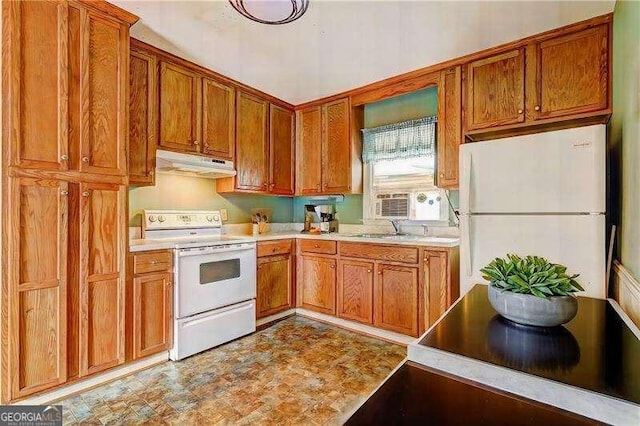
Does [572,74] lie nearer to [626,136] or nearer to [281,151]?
[626,136]

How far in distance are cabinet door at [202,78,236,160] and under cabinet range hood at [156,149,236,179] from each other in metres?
0.12

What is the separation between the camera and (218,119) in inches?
118

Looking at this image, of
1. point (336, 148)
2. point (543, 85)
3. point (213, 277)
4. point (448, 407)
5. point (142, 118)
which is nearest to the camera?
point (448, 407)

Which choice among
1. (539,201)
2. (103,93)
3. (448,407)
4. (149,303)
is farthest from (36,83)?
(539,201)

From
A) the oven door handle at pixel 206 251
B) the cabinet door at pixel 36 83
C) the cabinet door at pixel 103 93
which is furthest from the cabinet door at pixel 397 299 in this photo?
the cabinet door at pixel 36 83

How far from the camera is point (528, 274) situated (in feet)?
3.01

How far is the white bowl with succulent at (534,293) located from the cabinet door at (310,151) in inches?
108

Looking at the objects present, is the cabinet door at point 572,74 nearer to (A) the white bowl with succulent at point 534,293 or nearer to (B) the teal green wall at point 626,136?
(B) the teal green wall at point 626,136

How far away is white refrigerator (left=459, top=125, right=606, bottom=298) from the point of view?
5.73 feet

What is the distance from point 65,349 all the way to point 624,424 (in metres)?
2.48

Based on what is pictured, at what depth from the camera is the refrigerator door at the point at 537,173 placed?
69.3 inches

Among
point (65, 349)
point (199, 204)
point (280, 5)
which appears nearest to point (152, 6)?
point (280, 5)

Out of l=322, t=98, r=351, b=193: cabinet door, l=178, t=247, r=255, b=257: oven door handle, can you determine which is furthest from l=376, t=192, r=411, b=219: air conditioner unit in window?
l=178, t=247, r=255, b=257: oven door handle

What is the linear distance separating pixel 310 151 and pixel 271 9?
187cm
